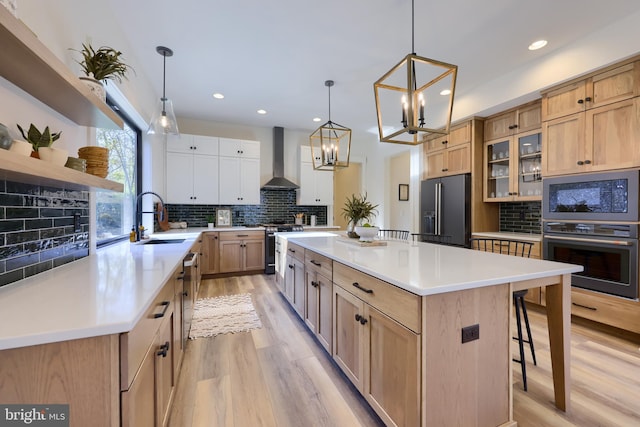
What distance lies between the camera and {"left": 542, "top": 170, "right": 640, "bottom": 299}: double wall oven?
7.93 feet

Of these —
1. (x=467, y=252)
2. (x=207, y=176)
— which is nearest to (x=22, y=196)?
(x=467, y=252)

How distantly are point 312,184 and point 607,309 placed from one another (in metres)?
4.45

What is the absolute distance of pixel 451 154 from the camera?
4.27 metres

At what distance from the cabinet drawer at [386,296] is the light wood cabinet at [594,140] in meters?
2.74

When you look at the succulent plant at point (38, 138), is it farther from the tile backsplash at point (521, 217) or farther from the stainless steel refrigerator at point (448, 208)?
the tile backsplash at point (521, 217)

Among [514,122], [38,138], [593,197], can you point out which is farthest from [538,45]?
[38,138]

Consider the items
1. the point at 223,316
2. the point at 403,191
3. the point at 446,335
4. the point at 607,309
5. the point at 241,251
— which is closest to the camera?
the point at 446,335

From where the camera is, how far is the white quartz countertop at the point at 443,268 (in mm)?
1198

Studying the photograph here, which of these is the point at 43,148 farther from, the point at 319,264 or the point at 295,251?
the point at 295,251

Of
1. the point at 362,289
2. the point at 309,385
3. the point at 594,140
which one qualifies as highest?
the point at 594,140

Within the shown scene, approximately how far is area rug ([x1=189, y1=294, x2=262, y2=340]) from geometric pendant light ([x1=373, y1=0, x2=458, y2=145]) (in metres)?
2.25

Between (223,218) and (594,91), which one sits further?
(223,218)

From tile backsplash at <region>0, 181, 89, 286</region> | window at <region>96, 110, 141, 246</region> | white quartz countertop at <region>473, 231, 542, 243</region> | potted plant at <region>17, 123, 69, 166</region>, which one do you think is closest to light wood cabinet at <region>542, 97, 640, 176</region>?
white quartz countertop at <region>473, 231, 542, 243</region>

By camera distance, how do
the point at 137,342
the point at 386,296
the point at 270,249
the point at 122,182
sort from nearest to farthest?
the point at 137,342 → the point at 386,296 → the point at 122,182 → the point at 270,249
